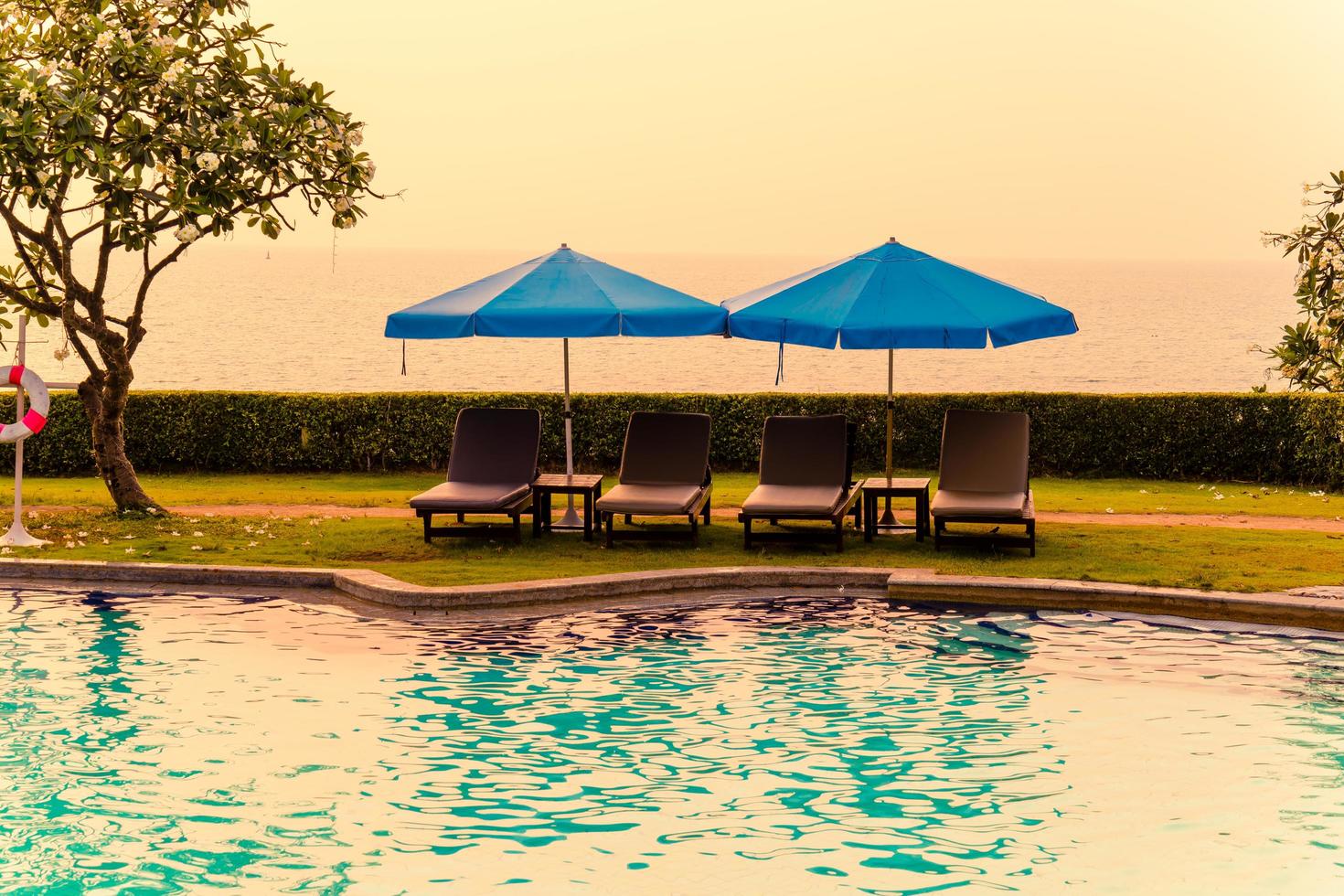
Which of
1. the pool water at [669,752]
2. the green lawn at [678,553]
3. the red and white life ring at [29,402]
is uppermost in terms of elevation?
the red and white life ring at [29,402]

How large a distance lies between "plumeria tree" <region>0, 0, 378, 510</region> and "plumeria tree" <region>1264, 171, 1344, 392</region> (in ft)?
42.2

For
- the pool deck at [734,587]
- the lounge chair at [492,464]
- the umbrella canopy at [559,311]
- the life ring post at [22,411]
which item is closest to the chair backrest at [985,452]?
the pool deck at [734,587]

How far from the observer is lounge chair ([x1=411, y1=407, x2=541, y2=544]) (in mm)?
13961

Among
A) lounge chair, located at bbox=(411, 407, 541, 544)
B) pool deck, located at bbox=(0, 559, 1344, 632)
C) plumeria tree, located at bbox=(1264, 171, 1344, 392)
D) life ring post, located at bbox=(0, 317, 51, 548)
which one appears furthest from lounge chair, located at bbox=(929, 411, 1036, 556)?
life ring post, located at bbox=(0, 317, 51, 548)

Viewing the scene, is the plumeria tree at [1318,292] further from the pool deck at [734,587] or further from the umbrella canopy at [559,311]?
the umbrella canopy at [559,311]

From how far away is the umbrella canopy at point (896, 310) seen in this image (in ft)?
42.3

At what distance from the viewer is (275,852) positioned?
22.8 feet

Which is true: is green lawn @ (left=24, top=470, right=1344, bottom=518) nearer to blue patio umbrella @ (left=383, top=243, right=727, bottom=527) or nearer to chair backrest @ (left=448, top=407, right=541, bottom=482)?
chair backrest @ (left=448, top=407, right=541, bottom=482)

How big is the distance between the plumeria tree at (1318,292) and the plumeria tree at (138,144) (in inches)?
507

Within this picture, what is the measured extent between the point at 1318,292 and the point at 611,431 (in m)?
9.91

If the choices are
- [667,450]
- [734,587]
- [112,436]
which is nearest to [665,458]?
[667,450]

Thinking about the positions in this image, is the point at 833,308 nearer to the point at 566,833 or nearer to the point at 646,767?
the point at 646,767

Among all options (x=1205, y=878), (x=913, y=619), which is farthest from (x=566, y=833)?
(x=913, y=619)

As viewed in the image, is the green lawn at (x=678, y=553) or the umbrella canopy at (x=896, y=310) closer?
the green lawn at (x=678, y=553)
